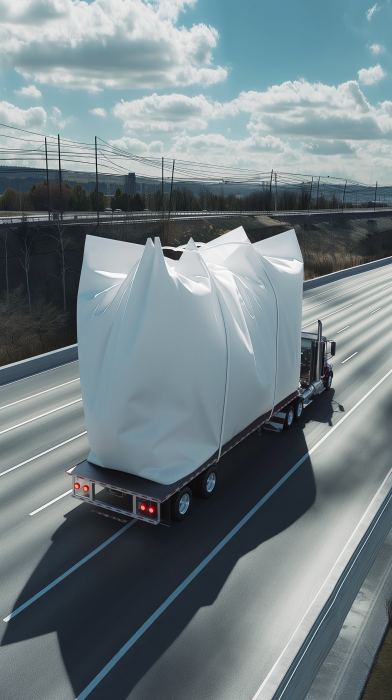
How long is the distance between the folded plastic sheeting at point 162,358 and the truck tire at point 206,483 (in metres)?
0.68

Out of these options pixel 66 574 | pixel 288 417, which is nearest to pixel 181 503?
pixel 66 574

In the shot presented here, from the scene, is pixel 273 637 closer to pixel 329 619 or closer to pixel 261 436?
pixel 329 619

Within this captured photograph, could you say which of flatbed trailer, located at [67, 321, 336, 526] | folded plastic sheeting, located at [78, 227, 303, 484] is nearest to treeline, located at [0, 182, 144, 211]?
folded plastic sheeting, located at [78, 227, 303, 484]

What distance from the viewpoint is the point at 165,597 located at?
8445mm

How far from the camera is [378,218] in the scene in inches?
4469

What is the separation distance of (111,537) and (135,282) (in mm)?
4643

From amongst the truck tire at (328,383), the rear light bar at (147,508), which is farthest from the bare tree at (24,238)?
the rear light bar at (147,508)

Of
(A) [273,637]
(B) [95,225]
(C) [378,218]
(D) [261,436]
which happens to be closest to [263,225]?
(B) [95,225]

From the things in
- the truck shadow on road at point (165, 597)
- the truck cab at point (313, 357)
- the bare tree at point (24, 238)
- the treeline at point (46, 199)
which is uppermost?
the treeline at point (46, 199)

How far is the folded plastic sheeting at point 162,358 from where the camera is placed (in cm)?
902

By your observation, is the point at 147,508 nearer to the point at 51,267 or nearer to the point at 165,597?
the point at 165,597

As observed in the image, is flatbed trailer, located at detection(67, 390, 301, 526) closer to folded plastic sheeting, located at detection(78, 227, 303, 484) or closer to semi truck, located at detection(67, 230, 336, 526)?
semi truck, located at detection(67, 230, 336, 526)

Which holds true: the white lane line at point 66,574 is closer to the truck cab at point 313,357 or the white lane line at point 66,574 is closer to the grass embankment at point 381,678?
the grass embankment at point 381,678

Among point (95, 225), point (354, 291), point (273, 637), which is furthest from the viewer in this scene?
point (95, 225)
